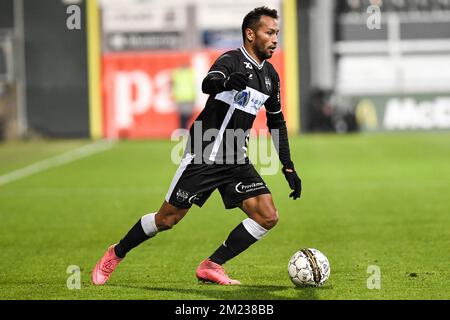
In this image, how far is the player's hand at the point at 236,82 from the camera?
28.2ft

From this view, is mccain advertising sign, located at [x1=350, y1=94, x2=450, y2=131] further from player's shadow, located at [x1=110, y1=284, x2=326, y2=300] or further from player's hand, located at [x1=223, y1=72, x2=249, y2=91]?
player's hand, located at [x1=223, y1=72, x2=249, y2=91]

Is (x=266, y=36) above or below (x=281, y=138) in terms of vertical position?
above

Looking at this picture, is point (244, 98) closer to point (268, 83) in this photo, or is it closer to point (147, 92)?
point (268, 83)

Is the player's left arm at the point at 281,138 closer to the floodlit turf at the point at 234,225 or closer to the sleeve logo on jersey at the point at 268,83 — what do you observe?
the sleeve logo on jersey at the point at 268,83

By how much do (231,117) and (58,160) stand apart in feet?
56.3

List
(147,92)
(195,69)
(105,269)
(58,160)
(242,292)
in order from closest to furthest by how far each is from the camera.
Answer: (242,292)
(105,269)
(58,160)
(195,69)
(147,92)

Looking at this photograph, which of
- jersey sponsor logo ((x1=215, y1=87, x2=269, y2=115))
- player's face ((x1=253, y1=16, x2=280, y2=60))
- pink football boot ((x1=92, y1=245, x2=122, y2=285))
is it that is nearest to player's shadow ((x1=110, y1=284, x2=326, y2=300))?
pink football boot ((x1=92, y1=245, x2=122, y2=285))

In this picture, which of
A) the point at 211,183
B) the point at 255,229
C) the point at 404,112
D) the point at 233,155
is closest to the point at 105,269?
the point at 211,183

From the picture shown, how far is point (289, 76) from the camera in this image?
34.4 m

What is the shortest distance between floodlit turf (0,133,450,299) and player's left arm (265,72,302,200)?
0.84 meters

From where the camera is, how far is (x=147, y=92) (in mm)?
33969

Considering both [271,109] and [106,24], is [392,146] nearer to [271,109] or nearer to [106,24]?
[106,24]

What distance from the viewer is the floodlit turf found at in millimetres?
9398

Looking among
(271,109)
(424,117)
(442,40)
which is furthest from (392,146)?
(271,109)
